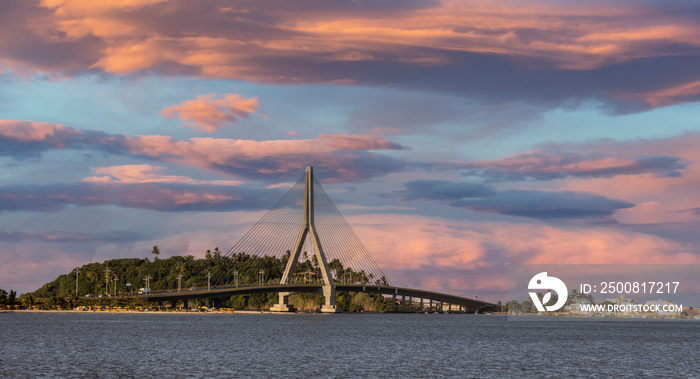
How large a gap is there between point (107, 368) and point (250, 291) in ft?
440

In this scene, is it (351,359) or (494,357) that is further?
(494,357)

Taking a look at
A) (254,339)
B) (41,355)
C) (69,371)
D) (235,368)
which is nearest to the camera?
(69,371)

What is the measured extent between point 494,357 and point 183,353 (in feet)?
98.9

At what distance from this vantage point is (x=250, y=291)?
194375 millimetres

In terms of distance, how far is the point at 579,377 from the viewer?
200ft

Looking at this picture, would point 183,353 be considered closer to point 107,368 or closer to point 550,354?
point 107,368

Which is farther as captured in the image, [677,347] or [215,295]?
[215,295]

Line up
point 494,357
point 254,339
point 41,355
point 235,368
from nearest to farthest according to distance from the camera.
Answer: point 235,368
point 41,355
point 494,357
point 254,339

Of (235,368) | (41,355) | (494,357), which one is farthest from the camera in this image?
(494,357)

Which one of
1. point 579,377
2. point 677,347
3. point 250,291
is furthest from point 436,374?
point 250,291

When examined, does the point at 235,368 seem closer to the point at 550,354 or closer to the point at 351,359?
the point at 351,359

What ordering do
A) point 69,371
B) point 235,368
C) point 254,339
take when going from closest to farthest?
1. point 69,371
2. point 235,368
3. point 254,339

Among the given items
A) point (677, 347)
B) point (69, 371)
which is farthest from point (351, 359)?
point (677, 347)

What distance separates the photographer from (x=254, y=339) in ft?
328
